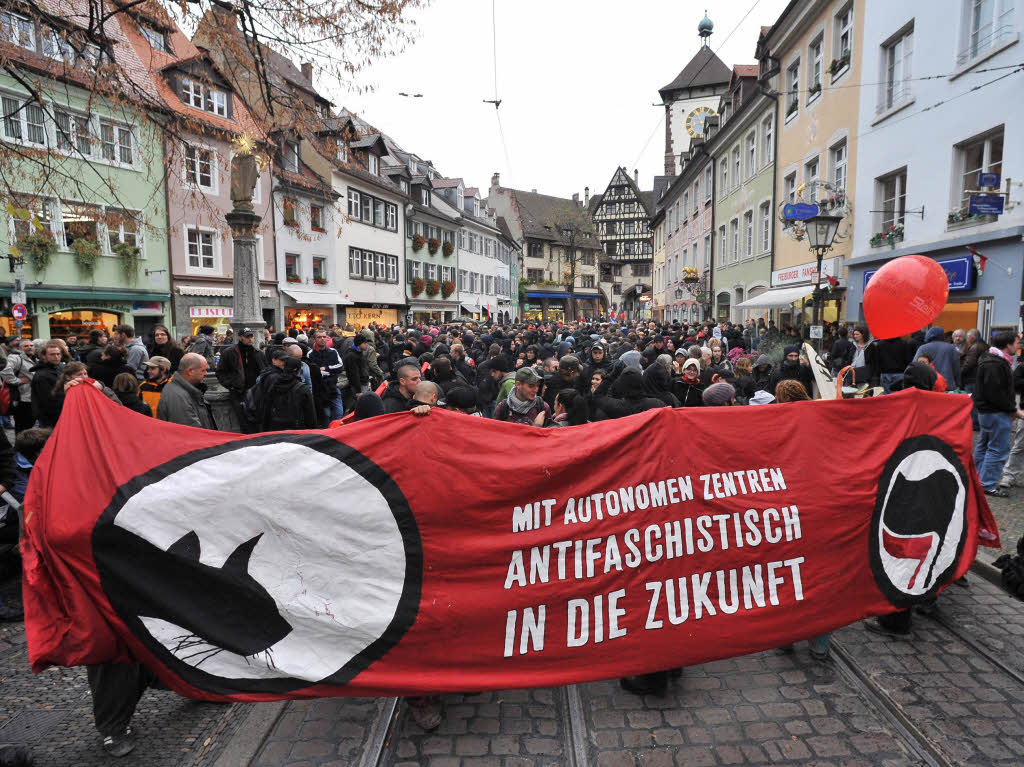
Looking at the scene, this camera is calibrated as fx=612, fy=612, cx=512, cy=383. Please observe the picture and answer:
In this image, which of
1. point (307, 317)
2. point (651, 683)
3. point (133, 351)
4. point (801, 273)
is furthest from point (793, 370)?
point (307, 317)

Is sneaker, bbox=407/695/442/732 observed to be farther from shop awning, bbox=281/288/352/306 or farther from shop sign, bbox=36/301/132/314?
shop awning, bbox=281/288/352/306

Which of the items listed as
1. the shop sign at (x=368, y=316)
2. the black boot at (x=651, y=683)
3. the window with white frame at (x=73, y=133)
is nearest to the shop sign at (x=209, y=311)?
the window with white frame at (x=73, y=133)

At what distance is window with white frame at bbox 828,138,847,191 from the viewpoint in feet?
54.6

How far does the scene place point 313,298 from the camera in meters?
31.8

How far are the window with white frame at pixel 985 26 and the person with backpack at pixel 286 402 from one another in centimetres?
1285

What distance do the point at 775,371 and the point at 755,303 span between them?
10443 millimetres

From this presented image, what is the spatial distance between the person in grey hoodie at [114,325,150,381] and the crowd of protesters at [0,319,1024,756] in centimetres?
3

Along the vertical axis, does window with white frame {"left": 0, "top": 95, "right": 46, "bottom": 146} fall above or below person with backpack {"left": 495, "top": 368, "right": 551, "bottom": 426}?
above

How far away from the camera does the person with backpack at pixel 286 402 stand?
6.76m

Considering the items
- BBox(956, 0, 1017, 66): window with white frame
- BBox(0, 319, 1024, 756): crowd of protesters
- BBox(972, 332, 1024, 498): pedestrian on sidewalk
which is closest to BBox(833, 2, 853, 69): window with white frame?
BBox(956, 0, 1017, 66): window with white frame

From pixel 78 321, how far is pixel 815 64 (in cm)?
2570

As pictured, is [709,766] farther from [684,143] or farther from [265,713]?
[684,143]

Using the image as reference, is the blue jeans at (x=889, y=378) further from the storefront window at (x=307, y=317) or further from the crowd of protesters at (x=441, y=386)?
the storefront window at (x=307, y=317)

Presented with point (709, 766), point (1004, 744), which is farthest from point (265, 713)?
point (1004, 744)
